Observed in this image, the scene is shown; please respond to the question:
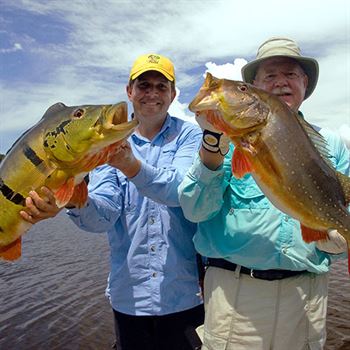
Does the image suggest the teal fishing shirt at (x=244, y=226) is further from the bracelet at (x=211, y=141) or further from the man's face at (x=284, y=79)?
the man's face at (x=284, y=79)

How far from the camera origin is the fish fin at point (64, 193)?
3.08 m

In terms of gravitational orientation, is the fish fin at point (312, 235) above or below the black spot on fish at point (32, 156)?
below

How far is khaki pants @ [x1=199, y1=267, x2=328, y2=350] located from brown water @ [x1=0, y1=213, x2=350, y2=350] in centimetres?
746

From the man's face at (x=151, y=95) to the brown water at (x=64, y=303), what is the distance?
27.6ft

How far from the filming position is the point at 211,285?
12.5 feet

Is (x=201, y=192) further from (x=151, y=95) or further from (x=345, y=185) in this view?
(x=151, y=95)

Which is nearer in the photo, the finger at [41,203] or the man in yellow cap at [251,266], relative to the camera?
the finger at [41,203]

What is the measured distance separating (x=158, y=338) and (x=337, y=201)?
2.26 m

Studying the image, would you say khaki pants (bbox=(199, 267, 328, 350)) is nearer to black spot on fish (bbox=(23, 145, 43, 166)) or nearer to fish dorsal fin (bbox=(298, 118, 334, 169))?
fish dorsal fin (bbox=(298, 118, 334, 169))

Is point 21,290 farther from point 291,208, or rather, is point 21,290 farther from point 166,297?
point 291,208

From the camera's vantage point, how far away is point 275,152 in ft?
9.95

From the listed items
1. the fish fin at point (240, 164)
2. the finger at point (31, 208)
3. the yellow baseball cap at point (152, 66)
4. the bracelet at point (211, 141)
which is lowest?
the finger at point (31, 208)

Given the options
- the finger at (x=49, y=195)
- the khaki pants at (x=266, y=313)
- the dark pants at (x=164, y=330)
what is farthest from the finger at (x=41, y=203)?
the dark pants at (x=164, y=330)

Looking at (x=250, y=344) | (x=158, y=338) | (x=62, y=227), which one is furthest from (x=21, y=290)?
(x=62, y=227)
